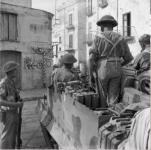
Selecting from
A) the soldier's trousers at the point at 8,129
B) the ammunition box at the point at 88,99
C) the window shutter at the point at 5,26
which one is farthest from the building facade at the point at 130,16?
the soldier's trousers at the point at 8,129

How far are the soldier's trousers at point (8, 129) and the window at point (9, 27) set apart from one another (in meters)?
13.3

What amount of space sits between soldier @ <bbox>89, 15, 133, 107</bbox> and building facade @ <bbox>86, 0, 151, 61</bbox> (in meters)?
9.95

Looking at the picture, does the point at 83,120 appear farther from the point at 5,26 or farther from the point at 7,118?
the point at 5,26

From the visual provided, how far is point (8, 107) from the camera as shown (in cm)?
438

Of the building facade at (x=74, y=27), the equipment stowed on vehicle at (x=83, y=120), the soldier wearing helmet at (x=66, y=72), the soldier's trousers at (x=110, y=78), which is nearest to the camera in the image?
the equipment stowed on vehicle at (x=83, y=120)

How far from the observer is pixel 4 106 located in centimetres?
436

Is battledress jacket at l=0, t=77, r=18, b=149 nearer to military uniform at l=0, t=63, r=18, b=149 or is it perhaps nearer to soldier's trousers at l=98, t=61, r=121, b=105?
military uniform at l=0, t=63, r=18, b=149

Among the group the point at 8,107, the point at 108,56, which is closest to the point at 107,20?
the point at 108,56

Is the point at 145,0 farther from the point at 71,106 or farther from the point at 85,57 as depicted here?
the point at 71,106

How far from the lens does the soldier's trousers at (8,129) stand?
4.46 meters

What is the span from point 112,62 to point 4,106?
187cm

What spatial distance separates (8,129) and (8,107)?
39 cm

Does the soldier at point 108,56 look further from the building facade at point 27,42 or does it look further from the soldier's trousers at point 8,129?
the building facade at point 27,42

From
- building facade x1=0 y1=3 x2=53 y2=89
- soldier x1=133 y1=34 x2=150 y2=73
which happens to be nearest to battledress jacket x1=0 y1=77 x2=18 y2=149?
soldier x1=133 y1=34 x2=150 y2=73
